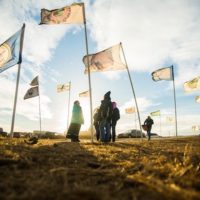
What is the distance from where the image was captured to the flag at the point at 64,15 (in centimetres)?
1603

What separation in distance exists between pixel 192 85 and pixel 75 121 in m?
16.3

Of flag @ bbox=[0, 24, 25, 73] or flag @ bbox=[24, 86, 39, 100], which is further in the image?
flag @ bbox=[24, 86, 39, 100]

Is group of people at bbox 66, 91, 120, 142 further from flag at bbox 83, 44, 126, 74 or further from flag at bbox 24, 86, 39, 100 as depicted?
flag at bbox 24, 86, 39, 100

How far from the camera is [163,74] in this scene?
87.0 ft

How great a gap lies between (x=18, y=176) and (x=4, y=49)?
12.4 meters

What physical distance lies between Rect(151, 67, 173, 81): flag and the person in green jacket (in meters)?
11.5

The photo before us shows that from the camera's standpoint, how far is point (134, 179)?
13.3 ft

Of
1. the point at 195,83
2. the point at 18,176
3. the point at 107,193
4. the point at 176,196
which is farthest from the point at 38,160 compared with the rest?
the point at 195,83

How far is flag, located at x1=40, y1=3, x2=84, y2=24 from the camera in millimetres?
16031

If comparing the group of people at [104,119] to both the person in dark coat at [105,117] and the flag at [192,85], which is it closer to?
the person in dark coat at [105,117]

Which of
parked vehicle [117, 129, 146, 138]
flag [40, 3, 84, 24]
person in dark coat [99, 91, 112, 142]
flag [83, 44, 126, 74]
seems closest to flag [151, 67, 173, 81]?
flag [83, 44, 126, 74]

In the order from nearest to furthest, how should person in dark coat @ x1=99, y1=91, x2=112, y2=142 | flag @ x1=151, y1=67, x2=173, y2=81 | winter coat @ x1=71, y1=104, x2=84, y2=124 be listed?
person in dark coat @ x1=99, y1=91, x2=112, y2=142, winter coat @ x1=71, y1=104, x2=84, y2=124, flag @ x1=151, y1=67, x2=173, y2=81

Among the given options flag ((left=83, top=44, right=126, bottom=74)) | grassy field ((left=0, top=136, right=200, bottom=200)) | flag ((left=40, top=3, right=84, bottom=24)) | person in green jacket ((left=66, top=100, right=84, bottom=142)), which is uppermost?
flag ((left=40, top=3, right=84, bottom=24))

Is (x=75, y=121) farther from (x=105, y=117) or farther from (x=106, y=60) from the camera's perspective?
(x=106, y=60)
